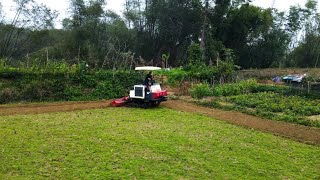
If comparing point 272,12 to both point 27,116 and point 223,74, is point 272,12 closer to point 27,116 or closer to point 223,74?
point 223,74

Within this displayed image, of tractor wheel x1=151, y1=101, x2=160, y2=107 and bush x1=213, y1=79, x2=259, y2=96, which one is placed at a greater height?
bush x1=213, y1=79, x2=259, y2=96

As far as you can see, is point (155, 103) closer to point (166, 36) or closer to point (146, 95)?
point (146, 95)

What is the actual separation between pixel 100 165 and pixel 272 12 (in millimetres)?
39699

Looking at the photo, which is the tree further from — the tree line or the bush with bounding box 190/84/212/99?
the bush with bounding box 190/84/212/99

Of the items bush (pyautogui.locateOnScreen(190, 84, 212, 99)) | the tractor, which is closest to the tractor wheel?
the tractor

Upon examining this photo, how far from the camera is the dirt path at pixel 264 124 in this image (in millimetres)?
9812

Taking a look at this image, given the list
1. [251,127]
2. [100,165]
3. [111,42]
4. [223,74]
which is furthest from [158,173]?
[111,42]

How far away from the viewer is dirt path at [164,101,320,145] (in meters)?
9.81

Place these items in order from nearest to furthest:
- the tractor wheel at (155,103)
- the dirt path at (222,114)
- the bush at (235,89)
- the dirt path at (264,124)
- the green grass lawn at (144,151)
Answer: the green grass lawn at (144,151) < the dirt path at (264,124) < the dirt path at (222,114) < the tractor wheel at (155,103) < the bush at (235,89)

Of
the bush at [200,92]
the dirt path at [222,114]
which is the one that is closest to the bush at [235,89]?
the bush at [200,92]

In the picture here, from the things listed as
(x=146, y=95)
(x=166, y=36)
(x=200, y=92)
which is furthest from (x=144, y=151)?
(x=166, y=36)

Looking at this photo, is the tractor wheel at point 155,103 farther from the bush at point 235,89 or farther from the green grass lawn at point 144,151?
the bush at point 235,89

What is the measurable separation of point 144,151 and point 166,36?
25.8 metres

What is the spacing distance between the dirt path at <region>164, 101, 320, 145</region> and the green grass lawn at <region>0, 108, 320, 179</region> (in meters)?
0.69
